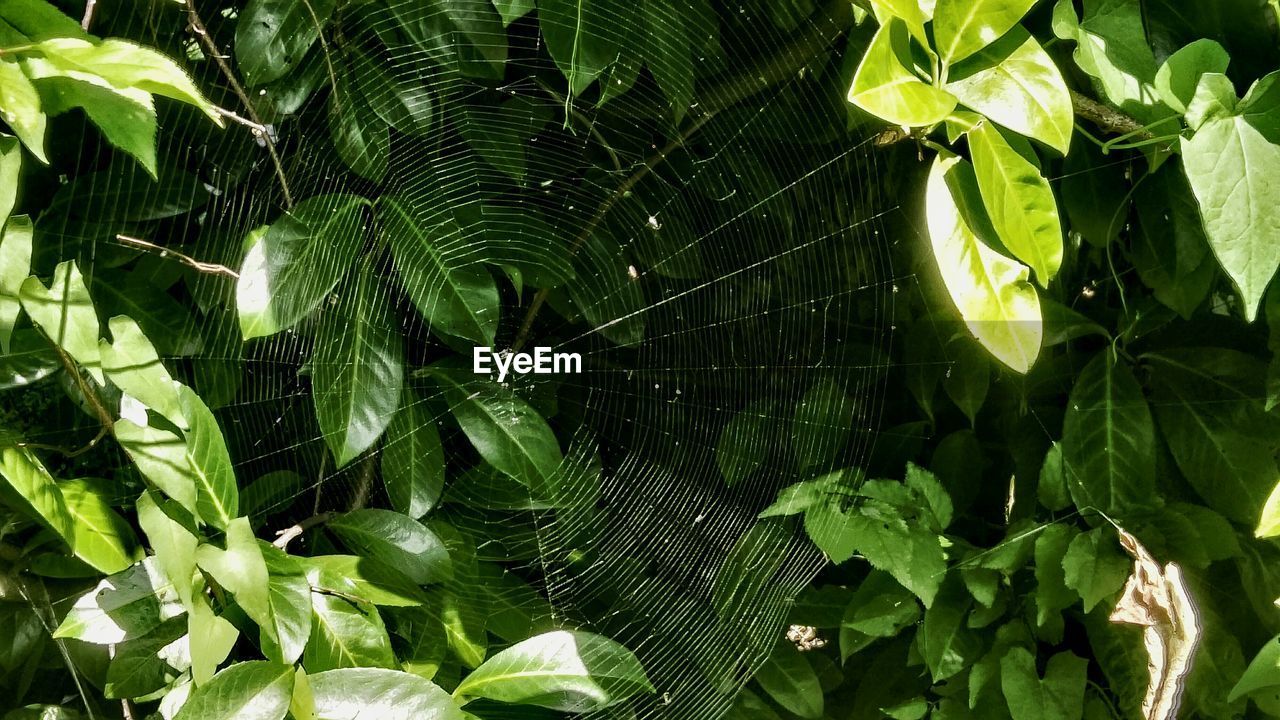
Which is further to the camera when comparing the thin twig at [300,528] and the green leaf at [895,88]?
the thin twig at [300,528]

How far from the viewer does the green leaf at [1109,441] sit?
0.83 m

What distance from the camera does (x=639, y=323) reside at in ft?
3.00

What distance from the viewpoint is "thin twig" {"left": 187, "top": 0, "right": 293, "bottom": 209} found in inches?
28.5

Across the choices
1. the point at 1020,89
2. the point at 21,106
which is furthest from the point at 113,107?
the point at 1020,89

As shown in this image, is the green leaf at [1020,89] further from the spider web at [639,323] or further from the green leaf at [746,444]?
the green leaf at [746,444]

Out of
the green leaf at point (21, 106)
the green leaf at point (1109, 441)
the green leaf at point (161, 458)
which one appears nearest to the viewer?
the green leaf at point (21, 106)

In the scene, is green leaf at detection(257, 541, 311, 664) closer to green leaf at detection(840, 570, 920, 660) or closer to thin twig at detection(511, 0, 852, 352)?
thin twig at detection(511, 0, 852, 352)

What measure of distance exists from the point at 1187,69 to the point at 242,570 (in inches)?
29.8

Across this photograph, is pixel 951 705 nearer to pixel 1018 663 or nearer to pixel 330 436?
pixel 1018 663

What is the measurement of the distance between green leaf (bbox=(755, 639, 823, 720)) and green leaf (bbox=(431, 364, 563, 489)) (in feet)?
1.00

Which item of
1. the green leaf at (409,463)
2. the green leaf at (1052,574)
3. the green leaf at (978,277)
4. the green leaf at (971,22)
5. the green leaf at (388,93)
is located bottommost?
the green leaf at (1052,574)

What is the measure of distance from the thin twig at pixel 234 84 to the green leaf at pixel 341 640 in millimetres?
337

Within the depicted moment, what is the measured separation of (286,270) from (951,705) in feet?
2.30

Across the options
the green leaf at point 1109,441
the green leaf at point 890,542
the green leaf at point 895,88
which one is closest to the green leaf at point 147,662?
the green leaf at point 890,542
